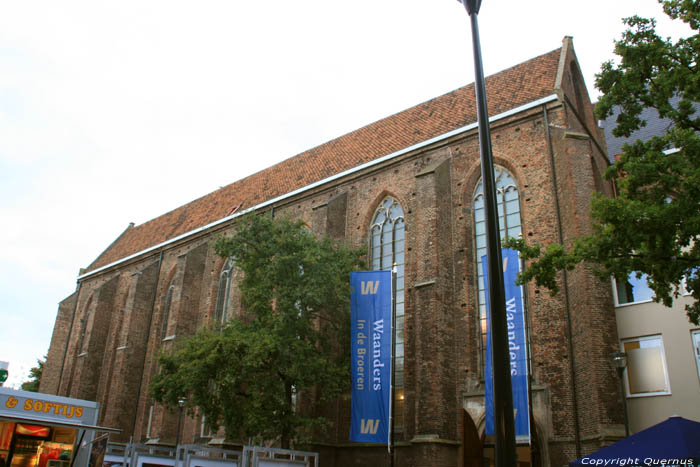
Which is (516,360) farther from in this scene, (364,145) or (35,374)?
(35,374)

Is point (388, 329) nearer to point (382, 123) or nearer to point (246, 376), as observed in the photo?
point (246, 376)

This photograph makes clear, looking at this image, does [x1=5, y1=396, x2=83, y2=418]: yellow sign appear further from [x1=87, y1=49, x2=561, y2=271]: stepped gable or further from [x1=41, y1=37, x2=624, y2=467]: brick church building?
[x1=87, y1=49, x2=561, y2=271]: stepped gable

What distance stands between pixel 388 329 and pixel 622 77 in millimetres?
9615

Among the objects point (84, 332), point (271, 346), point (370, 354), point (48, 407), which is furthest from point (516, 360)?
point (84, 332)

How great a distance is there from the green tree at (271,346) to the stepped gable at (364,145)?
7076 mm

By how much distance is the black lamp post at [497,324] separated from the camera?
4.85 m

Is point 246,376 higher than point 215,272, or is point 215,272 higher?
point 215,272

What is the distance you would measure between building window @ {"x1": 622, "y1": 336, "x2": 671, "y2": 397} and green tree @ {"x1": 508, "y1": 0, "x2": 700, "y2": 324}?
5.41 meters

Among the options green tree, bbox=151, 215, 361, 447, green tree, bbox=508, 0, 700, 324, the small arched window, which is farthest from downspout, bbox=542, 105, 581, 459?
the small arched window

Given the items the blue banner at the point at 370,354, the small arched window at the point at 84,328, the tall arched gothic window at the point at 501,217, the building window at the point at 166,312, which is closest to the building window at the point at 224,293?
the building window at the point at 166,312

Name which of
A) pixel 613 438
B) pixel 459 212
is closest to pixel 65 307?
pixel 459 212

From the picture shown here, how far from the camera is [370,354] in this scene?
18172mm

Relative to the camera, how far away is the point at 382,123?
28.5 metres

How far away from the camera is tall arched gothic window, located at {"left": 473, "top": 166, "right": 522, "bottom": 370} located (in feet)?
63.3
